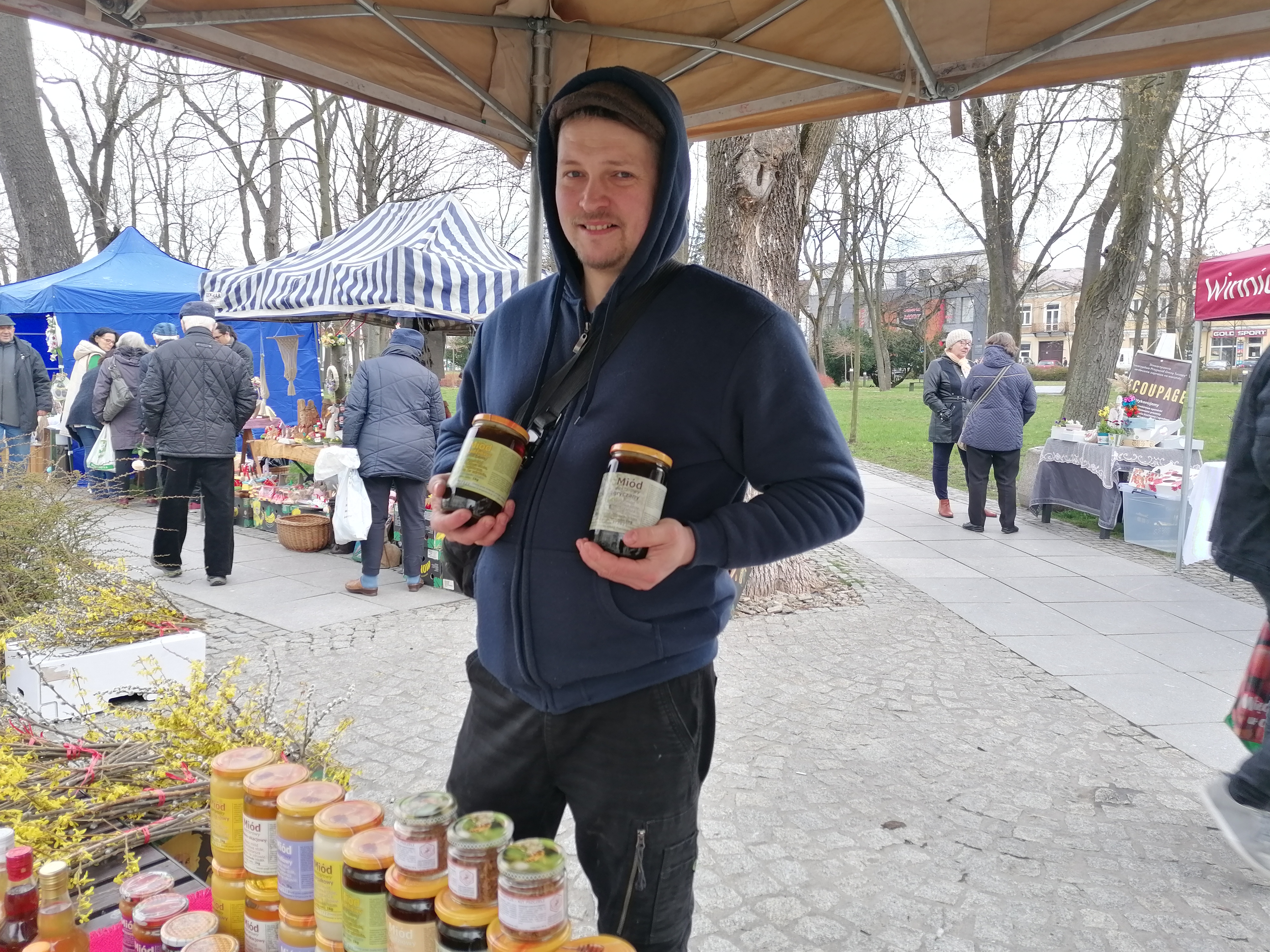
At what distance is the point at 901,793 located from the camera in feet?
12.1

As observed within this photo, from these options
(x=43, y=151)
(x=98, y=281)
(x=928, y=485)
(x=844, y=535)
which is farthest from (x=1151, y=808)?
(x=43, y=151)

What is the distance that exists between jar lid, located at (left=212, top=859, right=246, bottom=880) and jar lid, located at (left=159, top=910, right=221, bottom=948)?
2.9 inches

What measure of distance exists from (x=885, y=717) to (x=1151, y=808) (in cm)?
126

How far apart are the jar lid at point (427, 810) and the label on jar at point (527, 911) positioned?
0.59 feet

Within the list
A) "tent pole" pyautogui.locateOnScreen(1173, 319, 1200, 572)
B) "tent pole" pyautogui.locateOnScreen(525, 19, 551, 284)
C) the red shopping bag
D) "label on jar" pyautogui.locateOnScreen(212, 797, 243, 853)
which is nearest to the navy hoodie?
"label on jar" pyautogui.locateOnScreen(212, 797, 243, 853)

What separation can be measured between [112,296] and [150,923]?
506 inches

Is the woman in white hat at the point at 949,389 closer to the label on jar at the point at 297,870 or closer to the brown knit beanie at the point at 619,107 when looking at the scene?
the brown knit beanie at the point at 619,107

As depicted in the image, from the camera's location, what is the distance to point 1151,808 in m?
3.57

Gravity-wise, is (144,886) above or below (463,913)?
below

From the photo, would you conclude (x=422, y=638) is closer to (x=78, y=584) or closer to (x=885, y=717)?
(x=78, y=584)

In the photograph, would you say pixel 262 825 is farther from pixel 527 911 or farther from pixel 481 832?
pixel 527 911

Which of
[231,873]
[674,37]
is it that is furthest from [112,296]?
[231,873]

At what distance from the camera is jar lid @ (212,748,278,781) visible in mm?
1774

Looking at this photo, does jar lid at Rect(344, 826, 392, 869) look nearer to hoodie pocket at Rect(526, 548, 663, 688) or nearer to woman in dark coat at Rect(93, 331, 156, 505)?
hoodie pocket at Rect(526, 548, 663, 688)
